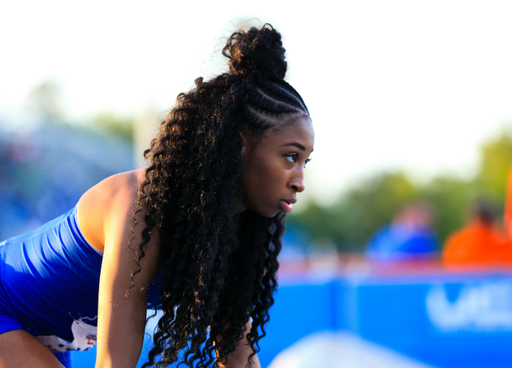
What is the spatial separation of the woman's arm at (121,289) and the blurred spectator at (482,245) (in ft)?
17.6

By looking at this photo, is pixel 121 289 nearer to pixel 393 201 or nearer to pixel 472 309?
pixel 472 309

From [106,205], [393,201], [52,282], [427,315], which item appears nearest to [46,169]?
[427,315]

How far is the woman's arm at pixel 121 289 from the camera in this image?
1729 mm

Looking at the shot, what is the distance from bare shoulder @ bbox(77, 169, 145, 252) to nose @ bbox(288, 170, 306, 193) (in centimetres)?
51

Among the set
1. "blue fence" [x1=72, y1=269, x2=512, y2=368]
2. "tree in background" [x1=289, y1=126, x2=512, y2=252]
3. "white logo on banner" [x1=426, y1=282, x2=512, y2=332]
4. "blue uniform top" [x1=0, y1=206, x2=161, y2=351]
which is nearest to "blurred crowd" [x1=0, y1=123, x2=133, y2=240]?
"blue fence" [x1=72, y1=269, x2=512, y2=368]

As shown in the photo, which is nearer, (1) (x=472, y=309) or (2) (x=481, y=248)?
(1) (x=472, y=309)

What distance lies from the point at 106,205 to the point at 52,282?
1.34 ft

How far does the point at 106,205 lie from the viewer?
1.88 metres

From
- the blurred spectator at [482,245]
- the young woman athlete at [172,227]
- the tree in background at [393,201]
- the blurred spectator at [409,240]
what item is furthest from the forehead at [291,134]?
the tree in background at [393,201]

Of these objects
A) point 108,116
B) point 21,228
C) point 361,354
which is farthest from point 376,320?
point 108,116

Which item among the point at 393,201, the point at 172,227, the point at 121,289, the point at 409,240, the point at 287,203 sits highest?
the point at 393,201

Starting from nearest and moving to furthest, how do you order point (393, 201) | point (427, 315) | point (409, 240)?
1. point (427, 315)
2. point (409, 240)
3. point (393, 201)

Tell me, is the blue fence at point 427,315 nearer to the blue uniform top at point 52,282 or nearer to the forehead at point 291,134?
the blue uniform top at point 52,282

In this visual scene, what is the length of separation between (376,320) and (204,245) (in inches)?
156
